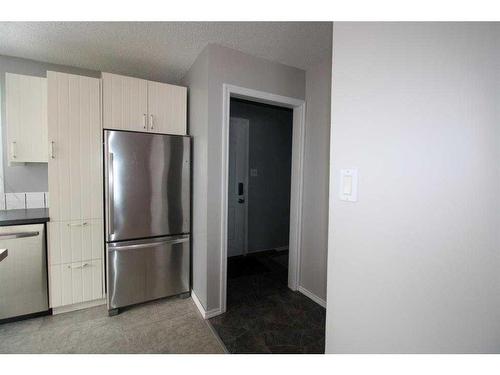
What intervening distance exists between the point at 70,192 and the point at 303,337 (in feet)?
7.45

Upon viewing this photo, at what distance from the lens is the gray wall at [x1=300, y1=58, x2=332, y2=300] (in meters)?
2.13

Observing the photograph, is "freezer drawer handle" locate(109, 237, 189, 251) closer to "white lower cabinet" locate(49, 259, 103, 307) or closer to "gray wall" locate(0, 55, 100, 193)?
"white lower cabinet" locate(49, 259, 103, 307)

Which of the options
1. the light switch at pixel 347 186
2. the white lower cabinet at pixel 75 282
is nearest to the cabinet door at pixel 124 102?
the white lower cabinet at pixel 75 282

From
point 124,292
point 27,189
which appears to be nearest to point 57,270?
point 124,292

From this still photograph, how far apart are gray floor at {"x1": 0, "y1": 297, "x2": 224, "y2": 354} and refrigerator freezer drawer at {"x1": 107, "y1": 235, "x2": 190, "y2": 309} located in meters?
0.15

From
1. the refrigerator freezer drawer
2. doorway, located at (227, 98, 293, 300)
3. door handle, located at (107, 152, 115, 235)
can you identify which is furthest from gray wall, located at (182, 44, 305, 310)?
doorway, located at (227, 98, 293, 300)

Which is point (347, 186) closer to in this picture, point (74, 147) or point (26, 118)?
point (74, 147)

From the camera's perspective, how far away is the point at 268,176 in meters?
3.70

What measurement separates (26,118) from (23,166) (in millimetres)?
542

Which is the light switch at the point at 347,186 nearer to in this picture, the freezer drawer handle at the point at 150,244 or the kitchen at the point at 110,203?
the kitchen at the point at 110,203

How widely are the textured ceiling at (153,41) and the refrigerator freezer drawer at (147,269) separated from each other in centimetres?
170

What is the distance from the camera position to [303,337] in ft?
Answer: 5.77

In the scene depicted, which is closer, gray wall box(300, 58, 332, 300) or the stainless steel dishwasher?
the stainless steel dishwasher

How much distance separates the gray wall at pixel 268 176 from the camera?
11.6 feet
